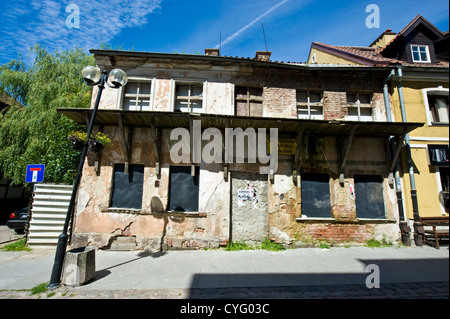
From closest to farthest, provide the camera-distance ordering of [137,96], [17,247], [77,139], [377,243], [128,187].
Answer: [77,139] → [17,247] → [377,243] → [128,187] → [137,96]

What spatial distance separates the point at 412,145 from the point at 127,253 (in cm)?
1149

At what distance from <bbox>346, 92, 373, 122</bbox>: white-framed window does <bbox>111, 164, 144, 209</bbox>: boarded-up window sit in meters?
8.88

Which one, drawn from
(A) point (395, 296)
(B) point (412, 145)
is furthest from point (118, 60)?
(B) point (412, 145)

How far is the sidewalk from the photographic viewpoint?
4629 millimetres

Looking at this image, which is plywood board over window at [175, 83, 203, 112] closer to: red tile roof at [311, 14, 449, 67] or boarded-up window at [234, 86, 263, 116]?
boarded-up window at [234, 86, 263, 116]

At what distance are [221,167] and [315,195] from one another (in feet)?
12.5

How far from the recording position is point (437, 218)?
8023 mm

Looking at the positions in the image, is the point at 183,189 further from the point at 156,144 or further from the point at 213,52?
the point at 213,52

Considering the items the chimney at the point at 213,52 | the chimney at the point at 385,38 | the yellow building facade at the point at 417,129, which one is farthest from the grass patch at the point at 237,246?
the chimney at the point at 385,38

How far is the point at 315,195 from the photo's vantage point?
27.4 ft

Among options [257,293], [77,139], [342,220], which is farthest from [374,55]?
[77,139]

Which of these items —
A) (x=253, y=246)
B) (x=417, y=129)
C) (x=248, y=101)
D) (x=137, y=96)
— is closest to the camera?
(x=253, y=246)

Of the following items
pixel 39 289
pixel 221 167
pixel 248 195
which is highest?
pixel 221 167

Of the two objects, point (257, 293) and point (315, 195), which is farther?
point (315, 195)
